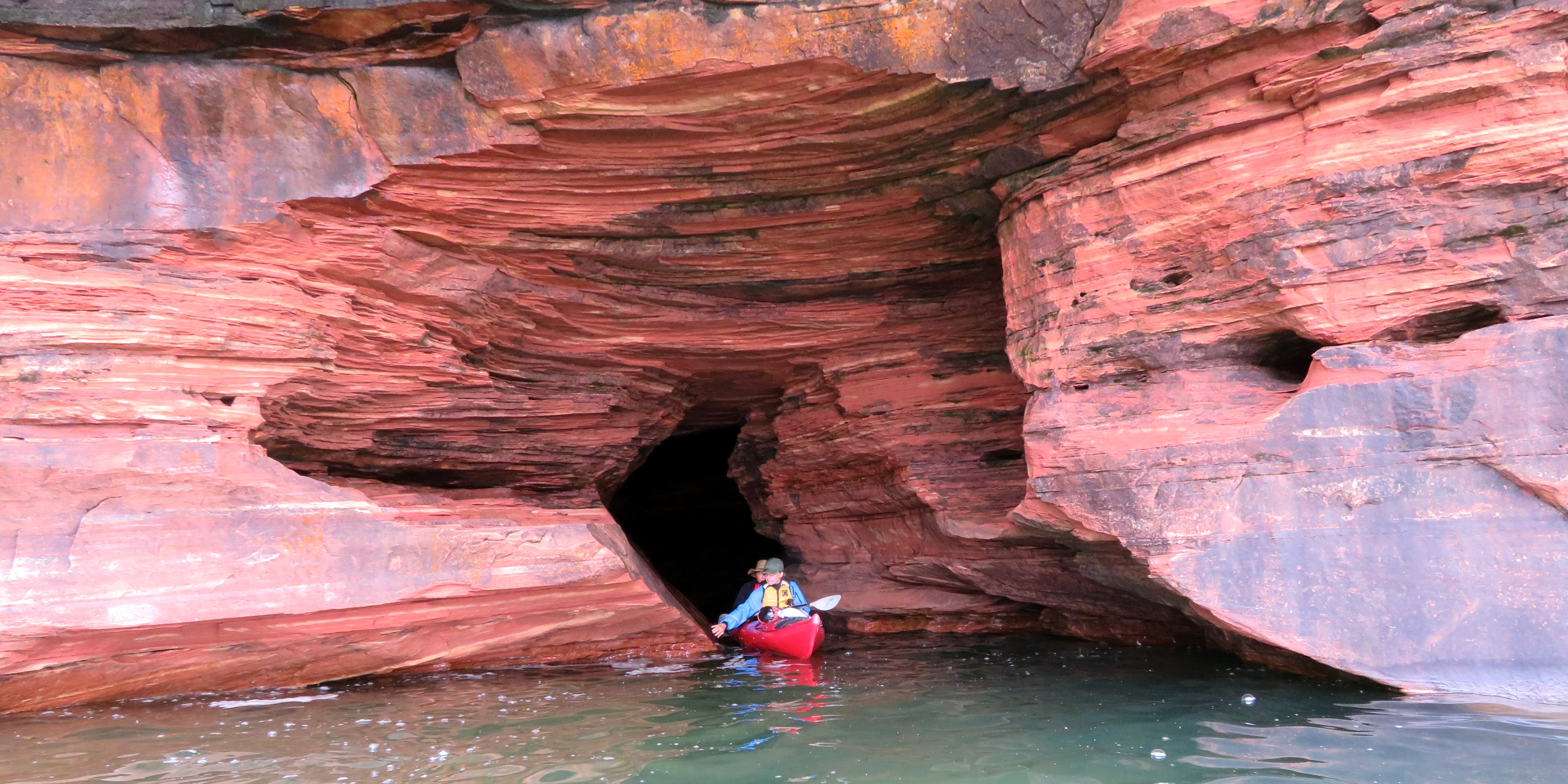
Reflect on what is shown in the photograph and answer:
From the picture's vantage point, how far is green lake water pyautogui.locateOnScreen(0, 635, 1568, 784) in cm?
515

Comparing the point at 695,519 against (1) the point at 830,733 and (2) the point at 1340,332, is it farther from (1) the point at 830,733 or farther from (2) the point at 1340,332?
(2) the point at 1340,332

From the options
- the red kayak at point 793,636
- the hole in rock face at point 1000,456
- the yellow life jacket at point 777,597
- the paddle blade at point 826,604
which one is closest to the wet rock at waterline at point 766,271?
the hole in rock face at point 1000,456

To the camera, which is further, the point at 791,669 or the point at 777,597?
the point at 777,597

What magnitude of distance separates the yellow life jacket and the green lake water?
2413 millimetres

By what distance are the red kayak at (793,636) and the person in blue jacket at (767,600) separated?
523 mm

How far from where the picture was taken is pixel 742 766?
5.39 meters

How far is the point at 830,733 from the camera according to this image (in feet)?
20.2

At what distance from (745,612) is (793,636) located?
3.63 feet

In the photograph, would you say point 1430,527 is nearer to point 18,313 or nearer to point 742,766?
point 742,766

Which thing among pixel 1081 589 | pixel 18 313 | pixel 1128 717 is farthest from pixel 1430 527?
pixel 18 313

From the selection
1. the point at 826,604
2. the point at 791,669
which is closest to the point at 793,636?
the point at 791,669

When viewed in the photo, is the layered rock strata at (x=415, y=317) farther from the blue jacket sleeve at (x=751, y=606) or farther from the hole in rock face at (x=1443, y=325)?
the hole in rock face at (x=1443, y=325)

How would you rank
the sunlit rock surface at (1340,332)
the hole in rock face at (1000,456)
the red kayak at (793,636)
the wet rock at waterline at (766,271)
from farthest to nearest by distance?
1. the hole in rock face at (1000,456)
2. the red kayak at (793,636)
3. the wet rock at waterline at (766,271)
4. the sunlit rock surface at (1340,332)

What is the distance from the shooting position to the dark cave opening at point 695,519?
17.5 meters
